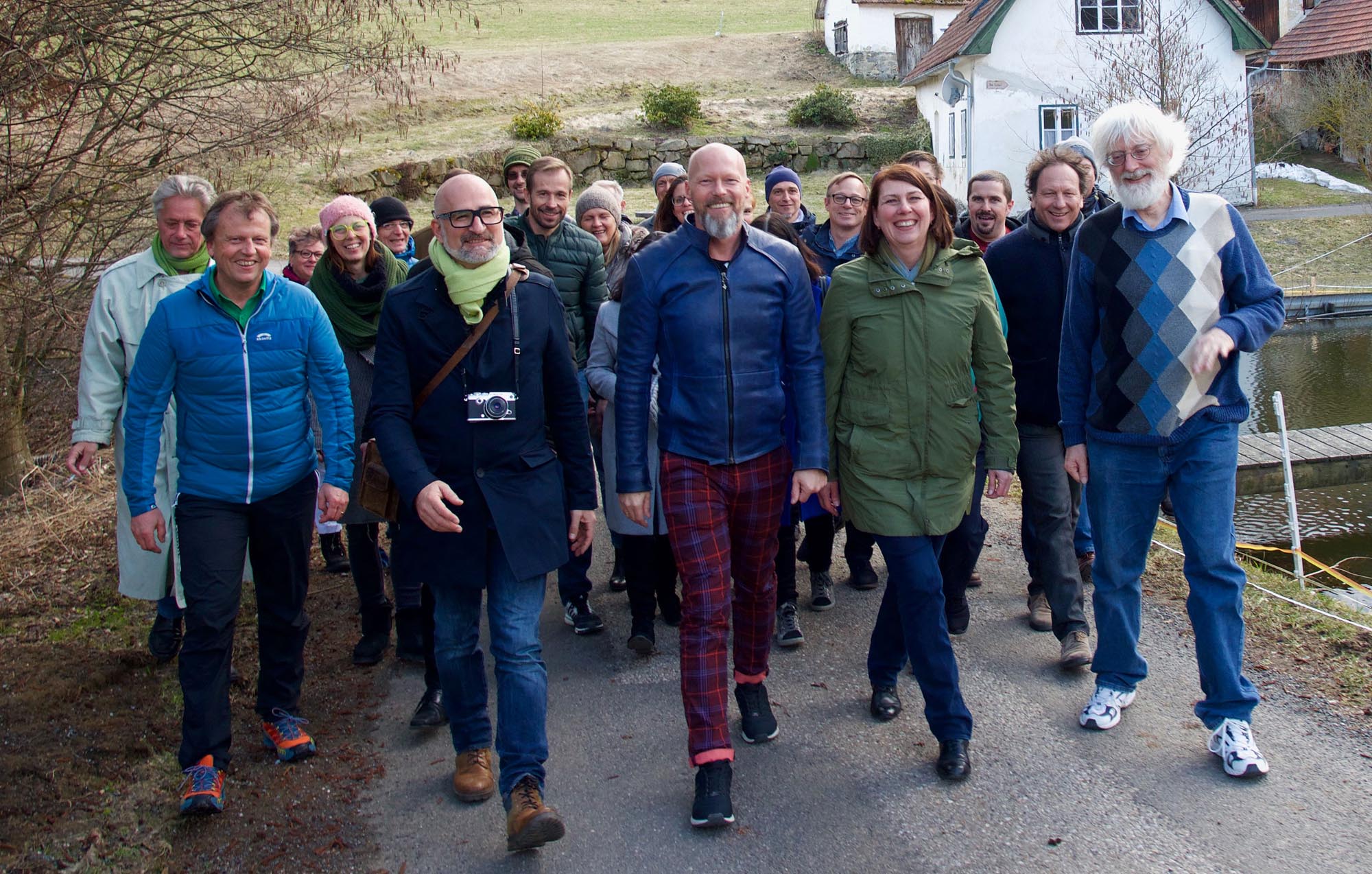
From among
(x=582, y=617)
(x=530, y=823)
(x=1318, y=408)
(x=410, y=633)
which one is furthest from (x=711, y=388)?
(x=1318, y=408)

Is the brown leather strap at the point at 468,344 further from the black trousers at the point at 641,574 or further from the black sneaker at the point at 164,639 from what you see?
the black sneaker at the point at 164,639

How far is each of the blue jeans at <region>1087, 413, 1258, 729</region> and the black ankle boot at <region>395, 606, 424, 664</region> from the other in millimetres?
3092

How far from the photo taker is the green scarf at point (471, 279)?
147 inches

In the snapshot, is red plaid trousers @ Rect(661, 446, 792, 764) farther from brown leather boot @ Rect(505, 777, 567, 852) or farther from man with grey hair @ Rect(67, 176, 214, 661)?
man with grey hair @ Rect(67, 176, 214, 661)

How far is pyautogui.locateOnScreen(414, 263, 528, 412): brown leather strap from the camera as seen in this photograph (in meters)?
3.75

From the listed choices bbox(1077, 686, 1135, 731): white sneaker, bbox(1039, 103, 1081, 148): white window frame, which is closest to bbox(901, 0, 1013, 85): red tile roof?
bbox(1039, 103, 1081, 148): white window frame

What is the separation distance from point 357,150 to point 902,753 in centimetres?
2878

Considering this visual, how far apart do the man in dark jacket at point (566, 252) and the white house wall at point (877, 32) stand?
126 feet

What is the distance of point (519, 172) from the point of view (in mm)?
6859

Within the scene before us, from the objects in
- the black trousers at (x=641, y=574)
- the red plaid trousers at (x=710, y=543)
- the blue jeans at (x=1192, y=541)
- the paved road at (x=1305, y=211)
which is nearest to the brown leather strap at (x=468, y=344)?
the red plaid trousers at (x=710, y=543)

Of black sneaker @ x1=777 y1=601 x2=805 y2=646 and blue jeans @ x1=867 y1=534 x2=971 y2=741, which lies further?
black sneaker @ x1=777 y1=601 x2=805 y2=646

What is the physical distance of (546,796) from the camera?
4000mm

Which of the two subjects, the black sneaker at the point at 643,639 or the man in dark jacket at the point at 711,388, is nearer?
the man in dark jacket at the point at 711,388

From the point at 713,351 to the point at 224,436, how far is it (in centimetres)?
182
